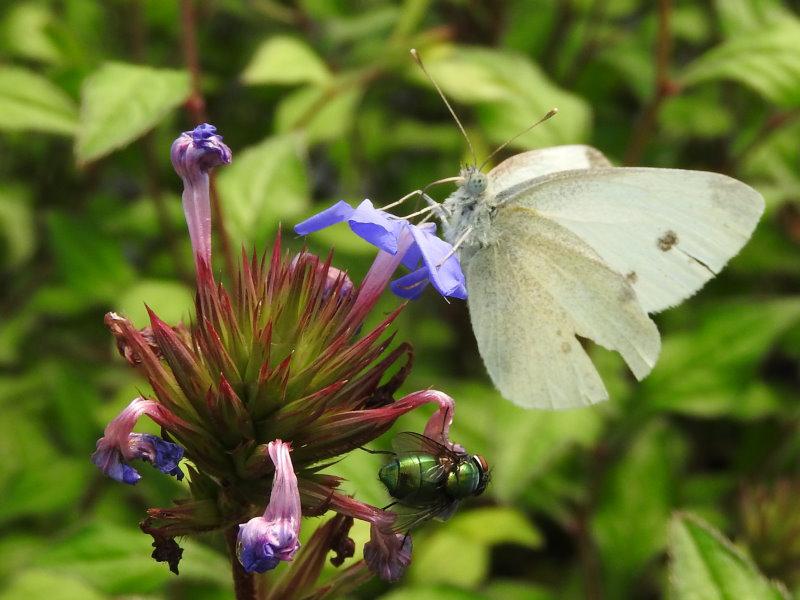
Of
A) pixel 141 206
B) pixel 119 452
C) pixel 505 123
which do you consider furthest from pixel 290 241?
pixel 119 452

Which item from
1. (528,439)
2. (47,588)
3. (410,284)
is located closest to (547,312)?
(528,439)

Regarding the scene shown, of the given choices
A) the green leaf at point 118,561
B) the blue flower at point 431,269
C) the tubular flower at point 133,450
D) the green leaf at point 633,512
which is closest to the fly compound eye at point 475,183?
the blue flower at point 431,269

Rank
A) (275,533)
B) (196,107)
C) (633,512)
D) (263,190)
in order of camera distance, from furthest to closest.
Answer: (633,512) < (263,190) < (196,107) < (275,533)

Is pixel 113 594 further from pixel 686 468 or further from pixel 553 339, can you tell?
pixel 686 468

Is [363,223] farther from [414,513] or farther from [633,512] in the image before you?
[633,512]

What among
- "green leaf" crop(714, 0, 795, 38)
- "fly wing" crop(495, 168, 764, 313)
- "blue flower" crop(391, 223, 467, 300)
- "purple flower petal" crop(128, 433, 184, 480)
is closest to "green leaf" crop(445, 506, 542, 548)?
"fly wing" crop(495, 168, 764, 313)

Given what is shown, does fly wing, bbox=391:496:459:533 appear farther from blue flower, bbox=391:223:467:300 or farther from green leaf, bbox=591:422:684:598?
green leaf, bbox=591:422:684:598
